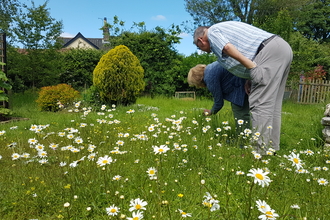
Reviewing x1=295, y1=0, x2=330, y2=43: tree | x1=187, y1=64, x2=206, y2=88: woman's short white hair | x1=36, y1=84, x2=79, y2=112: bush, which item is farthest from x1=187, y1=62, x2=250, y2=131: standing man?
x1=295, y1=0, x2=330, y2=43: tree

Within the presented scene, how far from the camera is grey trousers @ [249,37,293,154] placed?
8.57ft

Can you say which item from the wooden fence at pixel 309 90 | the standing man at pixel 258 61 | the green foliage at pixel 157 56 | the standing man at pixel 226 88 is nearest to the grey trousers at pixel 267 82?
the standing man at pixel 258 61

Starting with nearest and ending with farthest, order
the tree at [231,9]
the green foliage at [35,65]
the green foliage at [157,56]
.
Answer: the green foliage at [35,65]
the green foliage at [157,56]
the tree at [231,9]

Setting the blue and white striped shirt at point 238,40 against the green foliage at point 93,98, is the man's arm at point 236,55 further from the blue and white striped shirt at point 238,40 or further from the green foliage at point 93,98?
the green foliage at point 93,98

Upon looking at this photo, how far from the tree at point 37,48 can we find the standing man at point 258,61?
978 centimetres

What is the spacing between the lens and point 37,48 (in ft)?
35.8

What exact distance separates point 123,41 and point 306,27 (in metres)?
23.0

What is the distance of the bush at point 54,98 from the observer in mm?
7453

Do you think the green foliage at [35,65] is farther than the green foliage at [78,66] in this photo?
No

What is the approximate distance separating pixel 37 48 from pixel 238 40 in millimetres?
10525

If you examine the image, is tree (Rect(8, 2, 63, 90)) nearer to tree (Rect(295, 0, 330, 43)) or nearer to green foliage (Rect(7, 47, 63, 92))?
green foliage (Rect(7, 47, 63, 92))

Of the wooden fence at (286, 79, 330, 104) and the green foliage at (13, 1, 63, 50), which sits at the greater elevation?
the green foliage at (13, 1, 63, 50)

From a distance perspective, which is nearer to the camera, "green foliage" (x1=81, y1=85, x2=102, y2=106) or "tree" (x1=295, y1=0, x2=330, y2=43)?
"green foliage" (x1=81, y1=85, x2=102, y2=106)

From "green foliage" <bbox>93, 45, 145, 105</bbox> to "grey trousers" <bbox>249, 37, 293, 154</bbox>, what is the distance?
5856 mm
